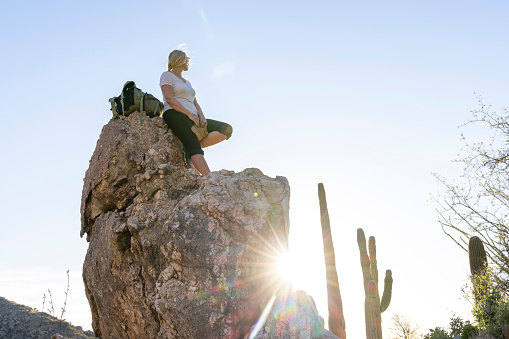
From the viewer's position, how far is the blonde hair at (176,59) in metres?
4.64

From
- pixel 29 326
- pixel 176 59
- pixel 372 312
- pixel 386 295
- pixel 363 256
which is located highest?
pixel 363 256

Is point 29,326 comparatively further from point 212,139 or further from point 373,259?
point 373,259

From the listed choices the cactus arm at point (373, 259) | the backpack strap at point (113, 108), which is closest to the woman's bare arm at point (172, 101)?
the backpack strap at point (113, 108)

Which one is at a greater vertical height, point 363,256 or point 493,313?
point 363,256

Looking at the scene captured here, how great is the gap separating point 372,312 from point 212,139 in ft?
23.4

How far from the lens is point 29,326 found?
9.62 metres

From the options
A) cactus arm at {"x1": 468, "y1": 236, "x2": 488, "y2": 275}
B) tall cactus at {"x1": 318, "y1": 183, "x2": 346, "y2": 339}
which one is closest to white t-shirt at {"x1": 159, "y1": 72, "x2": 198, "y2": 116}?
tall cactus at {"x1": 318, "y1": 183, "x2": 346, "y2": 339}

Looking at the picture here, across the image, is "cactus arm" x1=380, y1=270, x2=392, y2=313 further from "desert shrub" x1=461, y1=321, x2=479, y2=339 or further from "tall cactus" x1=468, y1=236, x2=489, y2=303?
"tall cactus" x1=468, y1=236, x2=489, y2=303

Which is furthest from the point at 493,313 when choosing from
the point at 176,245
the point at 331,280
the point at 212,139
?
the point at 176,245

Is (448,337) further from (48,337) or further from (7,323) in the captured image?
(7,323)

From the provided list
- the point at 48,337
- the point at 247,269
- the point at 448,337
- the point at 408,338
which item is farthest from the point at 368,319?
the point at 408,338

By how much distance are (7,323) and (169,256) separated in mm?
8404

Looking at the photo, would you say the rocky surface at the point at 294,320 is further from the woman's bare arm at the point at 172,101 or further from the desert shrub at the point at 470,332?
the desert shrub at the point at 470,332

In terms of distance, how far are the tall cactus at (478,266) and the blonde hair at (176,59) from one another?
9.23 metres
